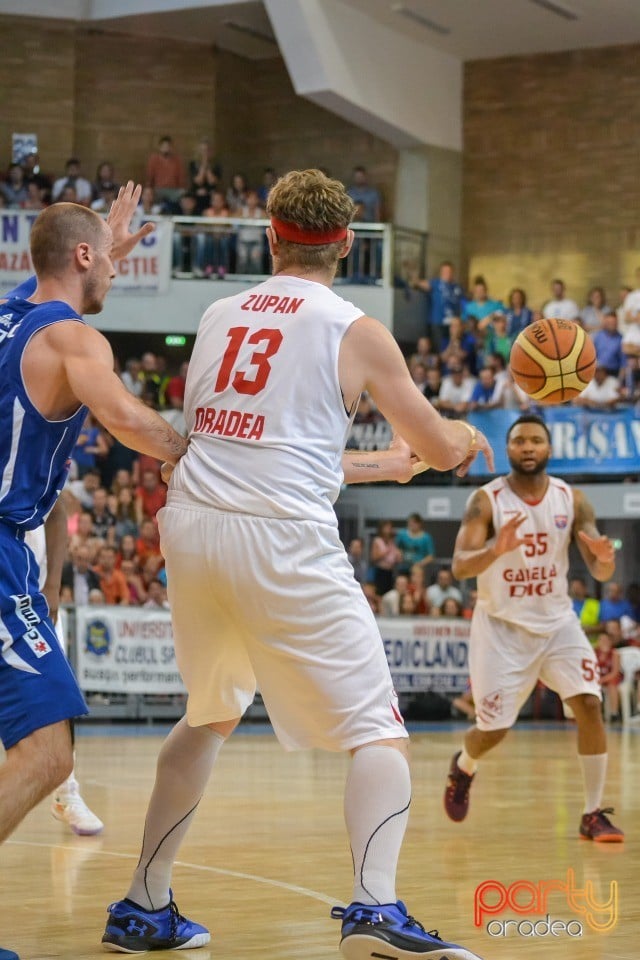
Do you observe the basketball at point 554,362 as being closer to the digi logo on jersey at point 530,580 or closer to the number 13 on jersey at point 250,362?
the digi logo on jersey at point 530,580

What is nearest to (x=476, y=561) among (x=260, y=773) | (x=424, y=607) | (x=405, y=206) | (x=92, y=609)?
(x=260, y=773)

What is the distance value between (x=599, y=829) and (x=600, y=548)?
150cm

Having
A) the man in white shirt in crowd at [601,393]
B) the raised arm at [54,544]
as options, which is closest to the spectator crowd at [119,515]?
the man in white shirt in crowd at [601,393]

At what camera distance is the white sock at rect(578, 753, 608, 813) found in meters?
7.90

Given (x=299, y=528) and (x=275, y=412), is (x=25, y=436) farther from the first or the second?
(x=299, y=528)

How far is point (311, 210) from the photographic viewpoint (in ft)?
14.8

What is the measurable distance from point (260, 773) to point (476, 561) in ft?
15.1

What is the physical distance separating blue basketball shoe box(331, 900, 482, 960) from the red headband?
2037mm

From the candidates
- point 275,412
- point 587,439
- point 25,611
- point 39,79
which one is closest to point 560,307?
point 587,439

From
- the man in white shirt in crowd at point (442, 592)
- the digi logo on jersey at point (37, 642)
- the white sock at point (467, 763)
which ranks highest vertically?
the digi logo on jersey at point (37, 642)

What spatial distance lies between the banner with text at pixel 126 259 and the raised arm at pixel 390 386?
17.7 m

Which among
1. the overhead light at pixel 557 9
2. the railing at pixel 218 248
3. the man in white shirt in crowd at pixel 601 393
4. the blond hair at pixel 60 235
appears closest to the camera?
the blond hair at pixel 60 235

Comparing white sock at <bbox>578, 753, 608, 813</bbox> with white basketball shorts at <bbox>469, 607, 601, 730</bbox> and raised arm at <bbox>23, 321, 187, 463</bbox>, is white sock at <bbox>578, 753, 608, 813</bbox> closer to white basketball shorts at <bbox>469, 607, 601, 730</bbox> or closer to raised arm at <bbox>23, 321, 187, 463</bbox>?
white basketball shorts at <bbox>469, 607, 601, 730</bbox>

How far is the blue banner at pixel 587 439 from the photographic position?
19.5m
